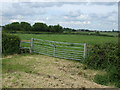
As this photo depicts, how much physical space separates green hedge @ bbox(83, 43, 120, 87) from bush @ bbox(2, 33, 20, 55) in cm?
506

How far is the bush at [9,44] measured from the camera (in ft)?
33.1

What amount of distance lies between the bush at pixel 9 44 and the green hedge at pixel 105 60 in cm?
506

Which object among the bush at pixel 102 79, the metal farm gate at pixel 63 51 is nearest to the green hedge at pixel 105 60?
the bush at pixel 102 79

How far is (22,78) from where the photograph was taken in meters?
4.53

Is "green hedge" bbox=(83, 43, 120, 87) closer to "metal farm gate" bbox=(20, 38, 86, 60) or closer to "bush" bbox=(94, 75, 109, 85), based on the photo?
"bush" bbox=(94, 75, 109, 85)

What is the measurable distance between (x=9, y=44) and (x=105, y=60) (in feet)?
20.8

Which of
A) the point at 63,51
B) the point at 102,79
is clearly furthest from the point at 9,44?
the point at 102,79

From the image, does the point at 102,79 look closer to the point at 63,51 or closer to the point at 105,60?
the point at 105,60

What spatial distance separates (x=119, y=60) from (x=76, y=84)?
2.52 meters

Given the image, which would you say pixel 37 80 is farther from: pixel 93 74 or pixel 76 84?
pixel 93 74

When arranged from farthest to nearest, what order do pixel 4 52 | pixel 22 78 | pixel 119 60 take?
pixel 4 52
pixel 119 60
pixel 22 78

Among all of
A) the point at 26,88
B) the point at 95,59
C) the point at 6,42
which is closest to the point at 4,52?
the point at 6,42

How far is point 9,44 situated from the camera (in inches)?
399

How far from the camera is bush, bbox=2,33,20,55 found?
10086mm
